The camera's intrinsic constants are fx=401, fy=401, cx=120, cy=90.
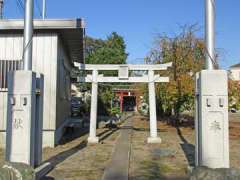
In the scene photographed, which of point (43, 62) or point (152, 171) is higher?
point (43, 62)

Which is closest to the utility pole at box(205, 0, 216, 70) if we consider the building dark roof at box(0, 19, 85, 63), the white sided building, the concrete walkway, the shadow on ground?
the shadow on ground

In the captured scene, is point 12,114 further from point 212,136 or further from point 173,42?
point 173,42

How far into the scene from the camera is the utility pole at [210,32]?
8.50m

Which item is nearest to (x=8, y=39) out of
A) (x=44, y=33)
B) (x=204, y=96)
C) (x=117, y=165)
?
(x=44, y=33)

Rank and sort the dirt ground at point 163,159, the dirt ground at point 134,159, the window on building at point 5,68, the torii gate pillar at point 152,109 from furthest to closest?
the torii gate pillar at point 152,109 → the window on building at point 5,68 → the dirt ground at point 163,159 → the dirt ground at point 134,159

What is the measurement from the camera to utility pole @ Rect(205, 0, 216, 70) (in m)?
8.50

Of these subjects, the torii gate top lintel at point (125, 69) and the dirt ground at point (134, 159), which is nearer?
the dirt ground at point (134, 159)

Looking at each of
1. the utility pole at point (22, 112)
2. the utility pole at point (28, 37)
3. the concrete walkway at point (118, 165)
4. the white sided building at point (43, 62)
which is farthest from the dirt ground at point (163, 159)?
the utility pole at point (28, 37)

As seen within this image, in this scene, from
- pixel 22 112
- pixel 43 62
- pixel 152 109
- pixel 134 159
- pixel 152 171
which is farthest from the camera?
pixel 152 109

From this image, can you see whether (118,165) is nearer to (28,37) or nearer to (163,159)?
(163,159)

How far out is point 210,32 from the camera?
28.0ft

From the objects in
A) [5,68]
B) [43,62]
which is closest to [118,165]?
[43,62]

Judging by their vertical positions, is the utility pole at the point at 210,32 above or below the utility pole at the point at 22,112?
above

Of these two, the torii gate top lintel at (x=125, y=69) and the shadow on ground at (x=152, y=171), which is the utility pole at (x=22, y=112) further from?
the torii gate top lintel at (x=125, y=69)
